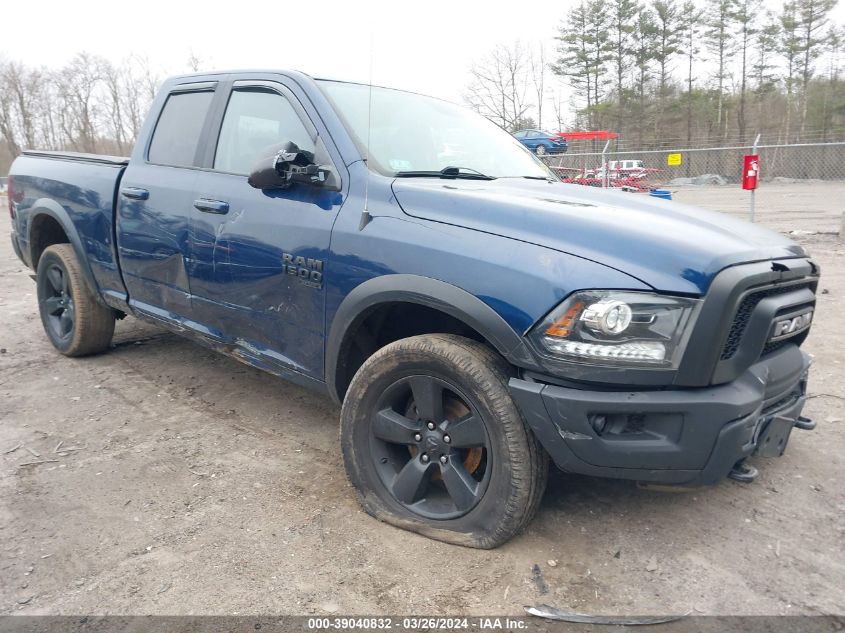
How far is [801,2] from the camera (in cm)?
3922

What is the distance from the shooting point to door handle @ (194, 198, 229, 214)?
329 centimetres

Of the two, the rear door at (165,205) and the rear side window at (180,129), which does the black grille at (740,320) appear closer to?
the rear door at (165,205)

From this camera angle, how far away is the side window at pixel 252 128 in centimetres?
319

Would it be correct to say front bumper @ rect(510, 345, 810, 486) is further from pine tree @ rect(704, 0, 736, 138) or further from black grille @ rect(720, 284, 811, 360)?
pine tree @ rect(704, 0, 736, 138)

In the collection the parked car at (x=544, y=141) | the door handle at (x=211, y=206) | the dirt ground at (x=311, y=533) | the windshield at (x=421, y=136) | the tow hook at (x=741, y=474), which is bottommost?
the dirt ground at (x=311, y=533)

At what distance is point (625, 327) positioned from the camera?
2.04m

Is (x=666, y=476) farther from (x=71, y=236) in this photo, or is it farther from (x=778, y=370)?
(x=71, y=236)

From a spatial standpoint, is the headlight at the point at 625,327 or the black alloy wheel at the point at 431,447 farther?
the black alloy wheel at the point at 431,447

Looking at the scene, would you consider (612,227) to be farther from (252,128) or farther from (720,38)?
(720,38)

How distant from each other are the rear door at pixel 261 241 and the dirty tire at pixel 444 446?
458mm

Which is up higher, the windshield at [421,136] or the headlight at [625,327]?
the windshield at [421,136]

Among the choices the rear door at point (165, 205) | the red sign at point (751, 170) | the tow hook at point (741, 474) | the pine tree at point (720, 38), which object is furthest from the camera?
the pine tree at point (720, 38)

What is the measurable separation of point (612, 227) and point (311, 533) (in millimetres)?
1713

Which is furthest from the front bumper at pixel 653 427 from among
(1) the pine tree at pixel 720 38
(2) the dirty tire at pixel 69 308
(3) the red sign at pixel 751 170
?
(1) the pine tree at pixel 720 38
